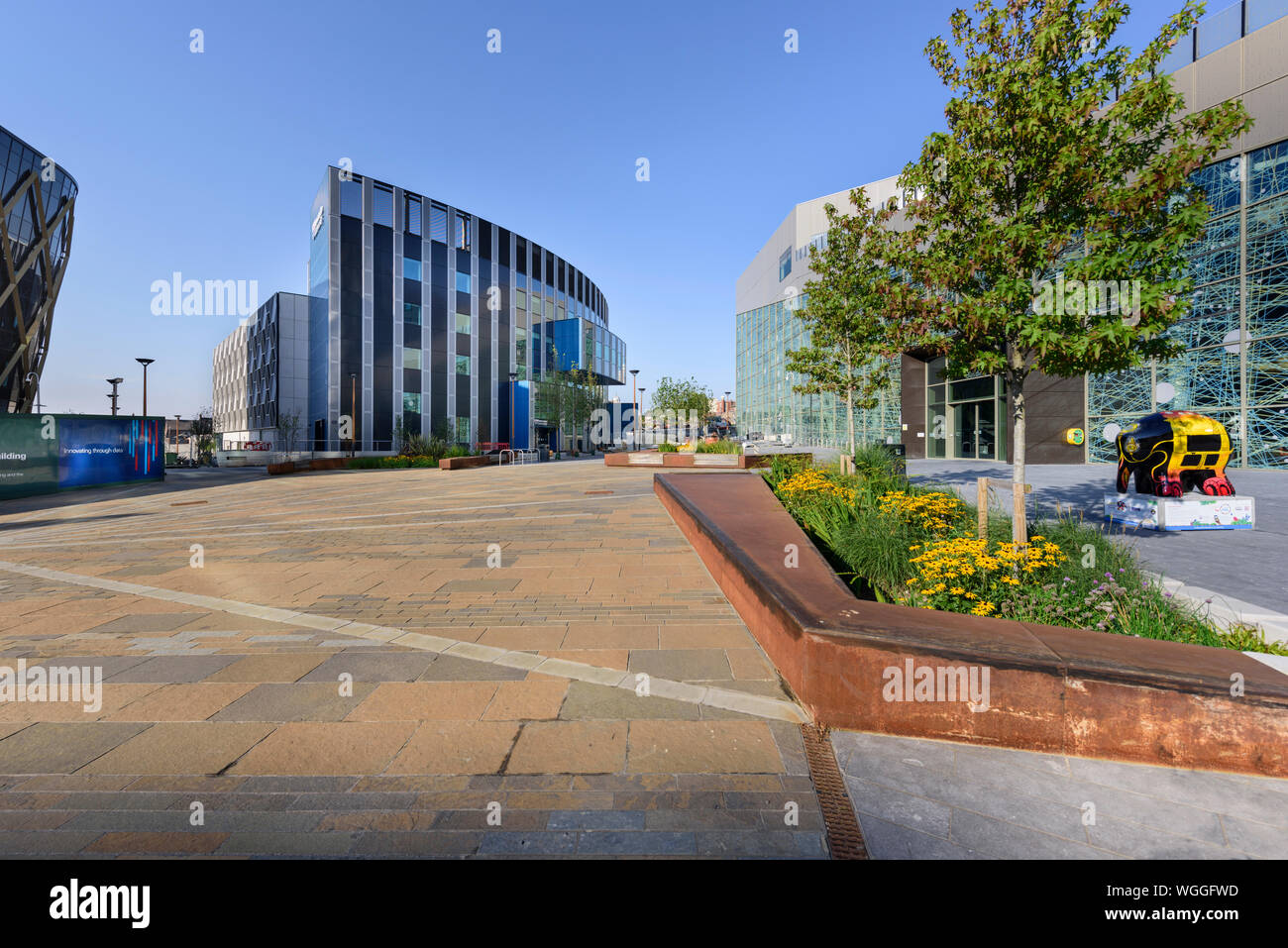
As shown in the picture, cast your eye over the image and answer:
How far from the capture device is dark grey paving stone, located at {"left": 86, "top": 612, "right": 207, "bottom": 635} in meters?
4.95

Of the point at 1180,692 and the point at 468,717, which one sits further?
the point at 468,717

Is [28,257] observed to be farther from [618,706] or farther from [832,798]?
[832,798]

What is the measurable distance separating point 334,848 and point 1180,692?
13.5ft

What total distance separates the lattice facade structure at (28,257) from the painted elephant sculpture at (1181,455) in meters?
54.8

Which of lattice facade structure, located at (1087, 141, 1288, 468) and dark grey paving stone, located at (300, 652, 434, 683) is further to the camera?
lattice facade structure, located at (1087, 141, 1288, 468)

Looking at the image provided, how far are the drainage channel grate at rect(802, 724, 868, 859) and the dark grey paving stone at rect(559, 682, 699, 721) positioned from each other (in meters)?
0.70

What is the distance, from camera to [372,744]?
118 inches

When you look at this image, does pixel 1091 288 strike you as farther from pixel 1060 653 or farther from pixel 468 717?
pixel 468 717

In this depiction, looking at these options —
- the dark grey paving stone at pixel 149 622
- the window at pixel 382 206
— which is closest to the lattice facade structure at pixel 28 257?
the window at pixel 382 206

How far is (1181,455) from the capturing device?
9.60 meters

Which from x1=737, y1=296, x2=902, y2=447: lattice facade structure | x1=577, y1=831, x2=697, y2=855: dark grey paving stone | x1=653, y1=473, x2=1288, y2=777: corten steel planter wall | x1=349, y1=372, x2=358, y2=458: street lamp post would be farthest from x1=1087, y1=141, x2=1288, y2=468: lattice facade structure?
x1=349, y1=372, x2=358, y2=458: street lamp post

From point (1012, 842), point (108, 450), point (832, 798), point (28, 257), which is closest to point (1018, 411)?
point (1012, 842)

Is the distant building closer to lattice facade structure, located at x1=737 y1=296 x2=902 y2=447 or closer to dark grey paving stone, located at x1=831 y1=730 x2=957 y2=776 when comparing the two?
lattice facade structure, located at x1=737 y1=296 x2=902 y2=447
